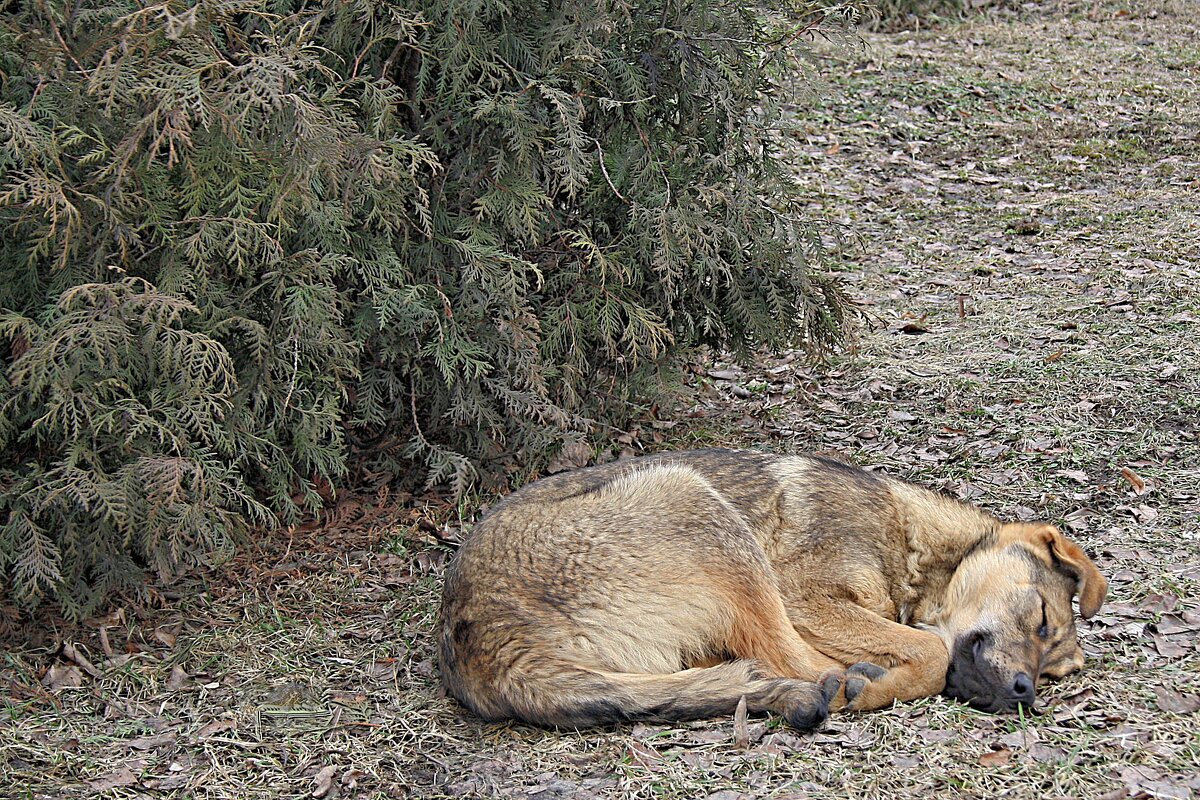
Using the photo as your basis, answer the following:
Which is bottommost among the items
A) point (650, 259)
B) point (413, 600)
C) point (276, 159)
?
point (413, 600)

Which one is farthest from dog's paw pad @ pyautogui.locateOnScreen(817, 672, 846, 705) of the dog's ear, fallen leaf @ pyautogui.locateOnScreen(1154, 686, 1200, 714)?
fallen leaf @ pyautogui.locateOnScreen(1154, 686, 1200, 714)

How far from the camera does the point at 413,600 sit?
584 cm

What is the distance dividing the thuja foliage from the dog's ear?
2564 mm

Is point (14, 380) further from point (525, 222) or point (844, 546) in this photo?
point (844, 546)

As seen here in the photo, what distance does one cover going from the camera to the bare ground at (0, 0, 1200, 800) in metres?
4.22

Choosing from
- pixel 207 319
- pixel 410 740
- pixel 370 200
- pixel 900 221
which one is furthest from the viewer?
pixel 900 221

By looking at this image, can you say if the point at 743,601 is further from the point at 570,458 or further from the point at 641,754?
the point at 570,458

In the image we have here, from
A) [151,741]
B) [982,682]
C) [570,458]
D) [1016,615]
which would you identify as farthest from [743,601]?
[151,741]

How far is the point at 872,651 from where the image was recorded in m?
4.77

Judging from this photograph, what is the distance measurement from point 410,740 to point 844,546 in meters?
2.12

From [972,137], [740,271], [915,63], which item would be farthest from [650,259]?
[915,63]

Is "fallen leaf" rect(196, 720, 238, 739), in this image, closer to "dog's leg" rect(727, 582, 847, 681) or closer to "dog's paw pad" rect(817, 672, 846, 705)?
"dog's leg" rect(727, 582, 847, 681)

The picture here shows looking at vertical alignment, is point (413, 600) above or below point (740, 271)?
below

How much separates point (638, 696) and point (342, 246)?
9.54ft
